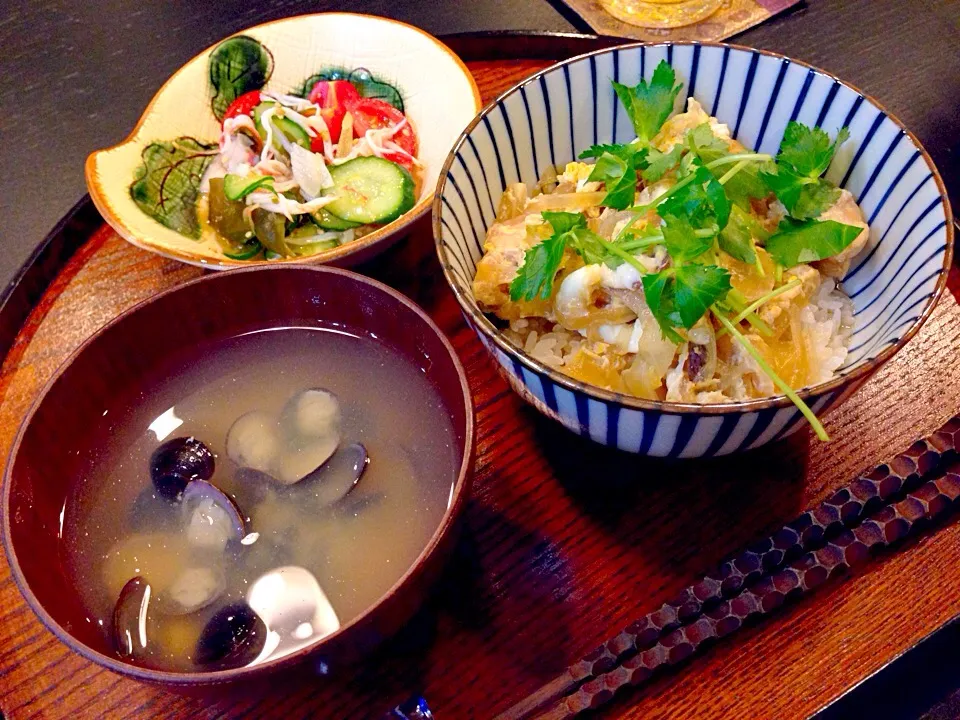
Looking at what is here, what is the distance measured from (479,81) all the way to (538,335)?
3.50ft

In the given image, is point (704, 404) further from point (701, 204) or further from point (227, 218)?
point (227, 218)

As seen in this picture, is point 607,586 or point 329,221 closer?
point 607,586

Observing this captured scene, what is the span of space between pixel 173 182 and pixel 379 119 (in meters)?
0.57

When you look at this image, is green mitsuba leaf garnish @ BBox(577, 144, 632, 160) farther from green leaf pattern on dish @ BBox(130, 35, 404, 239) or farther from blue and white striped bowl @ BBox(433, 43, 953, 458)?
green leaf pattern on dish @ BBox(130, 35, 404, 239)

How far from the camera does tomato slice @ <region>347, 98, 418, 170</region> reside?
6.73 feet

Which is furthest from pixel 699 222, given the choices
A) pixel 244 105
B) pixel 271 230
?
pixel 244 105

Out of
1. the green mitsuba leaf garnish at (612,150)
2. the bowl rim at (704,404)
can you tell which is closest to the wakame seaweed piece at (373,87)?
the green mitsuba leaf garnish at (612,150)

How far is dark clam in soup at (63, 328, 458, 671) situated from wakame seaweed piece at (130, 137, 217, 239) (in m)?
0.64

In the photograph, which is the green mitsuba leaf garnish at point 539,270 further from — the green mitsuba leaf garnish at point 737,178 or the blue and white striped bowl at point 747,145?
the green mitsuba leaf garnish at point 737,178

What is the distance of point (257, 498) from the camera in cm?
127

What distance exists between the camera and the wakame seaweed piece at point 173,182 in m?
1.87

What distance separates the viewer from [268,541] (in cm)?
122

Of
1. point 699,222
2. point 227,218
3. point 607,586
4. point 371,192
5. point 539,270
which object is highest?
point 699,222

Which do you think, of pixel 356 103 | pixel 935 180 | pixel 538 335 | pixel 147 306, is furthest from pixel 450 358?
pixel 356 103
